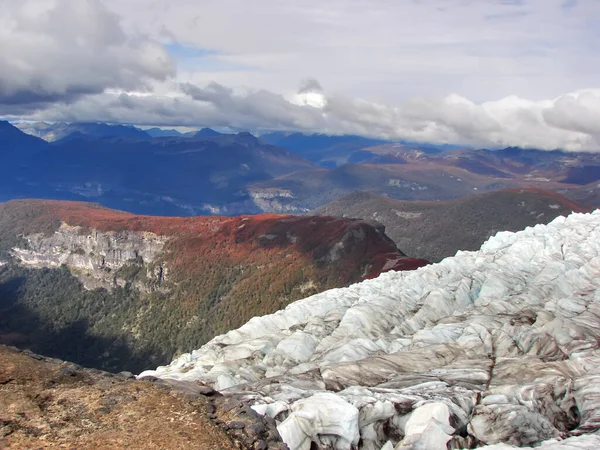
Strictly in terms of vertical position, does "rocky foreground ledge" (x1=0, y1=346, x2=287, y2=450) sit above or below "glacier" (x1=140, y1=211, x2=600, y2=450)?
above

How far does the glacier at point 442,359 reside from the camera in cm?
4759

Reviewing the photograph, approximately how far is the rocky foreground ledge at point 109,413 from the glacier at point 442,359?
6332mm

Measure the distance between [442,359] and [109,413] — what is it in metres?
48.9

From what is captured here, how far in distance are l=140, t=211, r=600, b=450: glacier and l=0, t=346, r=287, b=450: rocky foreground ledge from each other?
6332 millimetres

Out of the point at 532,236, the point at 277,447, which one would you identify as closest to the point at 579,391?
the point at 277,447

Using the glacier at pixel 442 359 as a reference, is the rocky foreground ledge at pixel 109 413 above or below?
above

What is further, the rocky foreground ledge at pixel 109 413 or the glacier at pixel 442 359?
the glacier at pixel 442 359

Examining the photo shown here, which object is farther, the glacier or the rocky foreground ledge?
the glacier

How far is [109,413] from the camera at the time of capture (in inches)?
1513

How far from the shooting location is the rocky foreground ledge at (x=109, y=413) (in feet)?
115

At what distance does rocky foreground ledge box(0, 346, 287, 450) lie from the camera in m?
34.9

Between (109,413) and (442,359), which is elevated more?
(109,413)

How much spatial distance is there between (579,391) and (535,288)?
1948 inches

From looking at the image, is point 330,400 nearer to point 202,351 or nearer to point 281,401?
point 281,401
